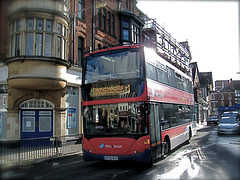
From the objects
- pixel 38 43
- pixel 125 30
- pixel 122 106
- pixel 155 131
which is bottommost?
pixel 155 131

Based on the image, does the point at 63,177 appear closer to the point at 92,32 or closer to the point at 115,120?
the point at 115,120

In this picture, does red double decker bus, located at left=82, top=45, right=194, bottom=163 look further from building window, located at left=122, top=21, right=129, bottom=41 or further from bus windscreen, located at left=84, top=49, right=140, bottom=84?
building window, located at left=122, top=21, right=129, bottom=41

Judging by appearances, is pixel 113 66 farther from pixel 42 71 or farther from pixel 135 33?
pixel 135 33

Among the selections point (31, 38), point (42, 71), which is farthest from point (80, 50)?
point (42, 71)

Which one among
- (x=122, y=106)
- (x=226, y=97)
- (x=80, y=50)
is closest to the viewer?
(x=122, y=106)

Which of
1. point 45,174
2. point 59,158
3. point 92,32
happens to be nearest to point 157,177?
point 45,174

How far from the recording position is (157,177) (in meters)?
6.70

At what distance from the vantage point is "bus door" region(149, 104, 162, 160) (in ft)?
26.6

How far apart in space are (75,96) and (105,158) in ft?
32.3

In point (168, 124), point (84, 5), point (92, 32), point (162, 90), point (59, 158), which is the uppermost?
point (84, 5)

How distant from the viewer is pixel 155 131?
855 cm

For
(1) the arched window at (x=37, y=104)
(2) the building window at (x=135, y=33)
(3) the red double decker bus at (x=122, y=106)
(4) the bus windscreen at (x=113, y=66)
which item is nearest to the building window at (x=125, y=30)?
(2) the building window at (x=135, y=33)

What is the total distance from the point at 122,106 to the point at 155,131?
1774 mm

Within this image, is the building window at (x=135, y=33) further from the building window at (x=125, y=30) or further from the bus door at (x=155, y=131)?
the bus door at (x=155, y=131)
